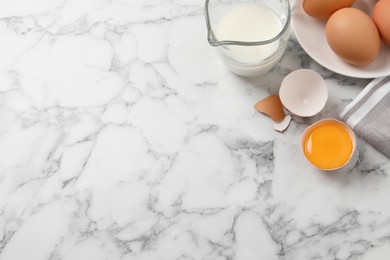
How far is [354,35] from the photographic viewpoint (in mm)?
961

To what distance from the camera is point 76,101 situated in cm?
111

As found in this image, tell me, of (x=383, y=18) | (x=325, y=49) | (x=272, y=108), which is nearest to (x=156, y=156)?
(x=272, y=108)

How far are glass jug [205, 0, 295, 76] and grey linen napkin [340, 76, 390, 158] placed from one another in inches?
6.6

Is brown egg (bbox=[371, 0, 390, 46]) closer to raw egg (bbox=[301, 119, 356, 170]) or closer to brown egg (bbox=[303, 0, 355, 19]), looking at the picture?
brown egg (bbox=[303, 0, 355, 19])

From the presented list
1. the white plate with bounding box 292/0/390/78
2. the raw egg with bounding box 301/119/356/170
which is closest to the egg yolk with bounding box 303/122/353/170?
the raw egg with bounding box 301/119/356/170

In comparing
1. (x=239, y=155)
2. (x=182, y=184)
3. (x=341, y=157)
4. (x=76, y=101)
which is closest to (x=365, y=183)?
(x=341, y=157)

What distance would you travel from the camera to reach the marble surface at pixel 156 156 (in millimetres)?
992

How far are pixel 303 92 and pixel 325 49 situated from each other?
0.09 metres

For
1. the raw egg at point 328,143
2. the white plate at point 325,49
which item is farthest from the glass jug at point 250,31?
the raw egg at point 328,143

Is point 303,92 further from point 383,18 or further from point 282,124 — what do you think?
point 383,18

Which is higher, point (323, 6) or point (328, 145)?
point (323, 6)

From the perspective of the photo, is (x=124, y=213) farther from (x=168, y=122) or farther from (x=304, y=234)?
(x=304, y=234)

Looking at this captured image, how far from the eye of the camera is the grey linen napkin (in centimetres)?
99

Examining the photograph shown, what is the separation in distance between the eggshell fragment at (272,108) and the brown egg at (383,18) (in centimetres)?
22
